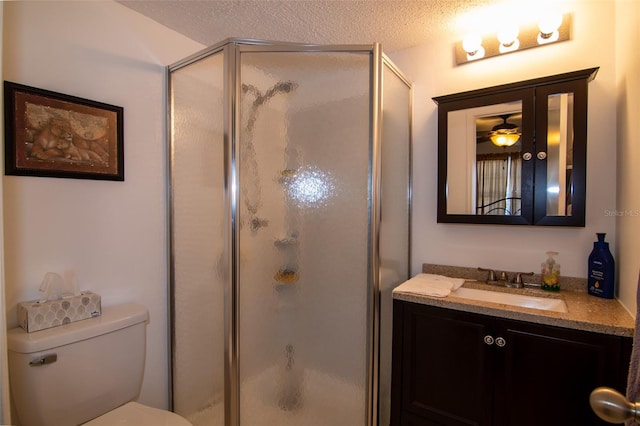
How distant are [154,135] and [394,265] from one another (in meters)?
1.50

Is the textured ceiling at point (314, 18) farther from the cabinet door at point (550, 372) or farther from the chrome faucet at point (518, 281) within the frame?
the cabinet door at point (550, 372)

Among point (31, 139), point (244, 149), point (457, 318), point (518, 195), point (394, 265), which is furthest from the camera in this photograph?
point (394, 265)

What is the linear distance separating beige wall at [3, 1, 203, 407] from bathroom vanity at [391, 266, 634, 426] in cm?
133

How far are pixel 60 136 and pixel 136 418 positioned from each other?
121 centimetres

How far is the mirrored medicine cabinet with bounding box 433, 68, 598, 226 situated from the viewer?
1.47 meters

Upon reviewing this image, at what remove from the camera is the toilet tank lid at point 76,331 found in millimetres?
1113

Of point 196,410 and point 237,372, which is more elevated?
point 237,372

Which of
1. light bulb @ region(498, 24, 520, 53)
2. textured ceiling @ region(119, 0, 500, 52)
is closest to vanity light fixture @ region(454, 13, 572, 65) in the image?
light bulb @ region(498, 24, 520, 53)

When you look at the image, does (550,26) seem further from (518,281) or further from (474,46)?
(518,281)

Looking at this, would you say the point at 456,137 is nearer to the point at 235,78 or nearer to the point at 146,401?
the point at 235,78

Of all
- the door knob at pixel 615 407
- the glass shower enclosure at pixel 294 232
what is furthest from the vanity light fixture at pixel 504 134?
the door knob at pixel 615 407

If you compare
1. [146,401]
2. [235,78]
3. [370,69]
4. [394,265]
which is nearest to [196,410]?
[146,401]

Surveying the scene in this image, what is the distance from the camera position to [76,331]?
122 cm

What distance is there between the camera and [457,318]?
1370 mm
